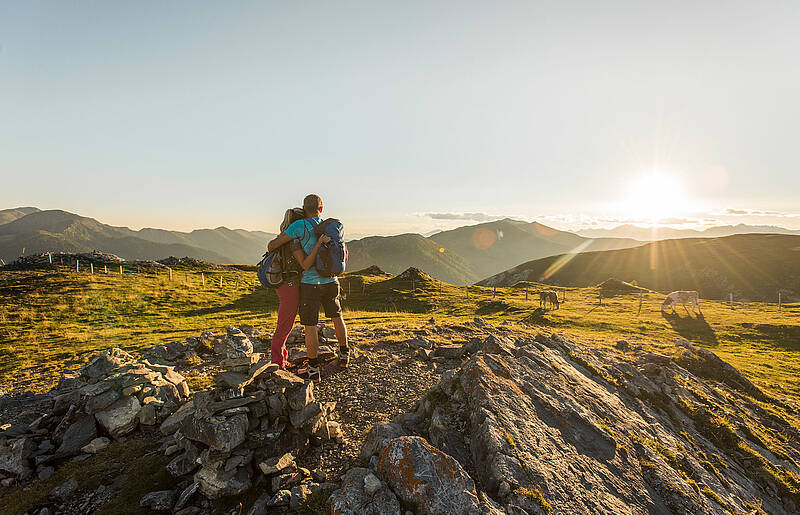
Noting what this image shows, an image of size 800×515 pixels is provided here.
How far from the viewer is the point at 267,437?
18.8ft

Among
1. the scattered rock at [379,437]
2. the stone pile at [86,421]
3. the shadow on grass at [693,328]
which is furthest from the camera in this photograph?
the shadow on grass at [693,328]

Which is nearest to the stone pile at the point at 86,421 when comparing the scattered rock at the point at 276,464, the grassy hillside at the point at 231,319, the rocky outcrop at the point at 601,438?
the scattered rock at the point at 276,464

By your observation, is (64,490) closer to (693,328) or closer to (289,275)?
(289,275)

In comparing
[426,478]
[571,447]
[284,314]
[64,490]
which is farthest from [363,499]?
[64,490]

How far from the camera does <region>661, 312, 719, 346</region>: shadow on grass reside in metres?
26.9

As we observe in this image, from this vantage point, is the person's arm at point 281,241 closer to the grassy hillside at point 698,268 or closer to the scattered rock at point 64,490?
the scattered rock at point 64,490

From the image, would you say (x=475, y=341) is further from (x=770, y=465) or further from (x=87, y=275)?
(x=87, y=275)

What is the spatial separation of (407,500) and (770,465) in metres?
9.80

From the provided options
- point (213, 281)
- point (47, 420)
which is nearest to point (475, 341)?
point (47, 420)

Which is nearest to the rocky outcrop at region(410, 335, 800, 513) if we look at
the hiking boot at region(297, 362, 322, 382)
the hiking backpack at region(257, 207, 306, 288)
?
the hiking boot at region(297, 362, 322, 382)

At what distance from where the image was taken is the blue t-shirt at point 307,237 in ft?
26.2

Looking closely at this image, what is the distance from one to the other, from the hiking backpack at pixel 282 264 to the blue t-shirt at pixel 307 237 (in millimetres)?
264

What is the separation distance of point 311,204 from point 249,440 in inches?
216

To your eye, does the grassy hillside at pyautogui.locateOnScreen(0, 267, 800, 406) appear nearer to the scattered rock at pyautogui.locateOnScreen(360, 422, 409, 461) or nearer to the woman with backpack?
the woman with backpack
